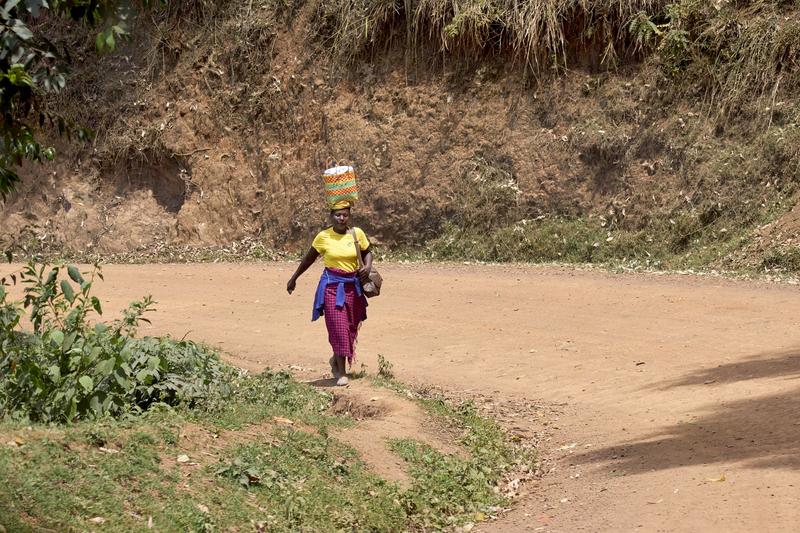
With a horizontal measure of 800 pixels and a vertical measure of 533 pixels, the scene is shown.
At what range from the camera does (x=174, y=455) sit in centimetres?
659

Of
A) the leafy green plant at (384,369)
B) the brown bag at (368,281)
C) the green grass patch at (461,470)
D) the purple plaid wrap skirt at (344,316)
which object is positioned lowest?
the green grass patch at (461,470)

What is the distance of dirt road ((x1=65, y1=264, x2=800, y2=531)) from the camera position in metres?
6.60

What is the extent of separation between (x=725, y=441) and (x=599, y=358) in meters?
3.24

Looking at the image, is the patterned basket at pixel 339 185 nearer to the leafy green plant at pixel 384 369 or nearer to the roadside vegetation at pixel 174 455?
the leafy green plant at pixel 384 369

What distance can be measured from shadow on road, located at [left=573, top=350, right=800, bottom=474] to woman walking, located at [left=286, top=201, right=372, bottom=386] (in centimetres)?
249

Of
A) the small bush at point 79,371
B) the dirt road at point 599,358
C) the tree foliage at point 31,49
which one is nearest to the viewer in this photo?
the tree foliage at point 31,49

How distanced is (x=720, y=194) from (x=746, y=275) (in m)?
2.59

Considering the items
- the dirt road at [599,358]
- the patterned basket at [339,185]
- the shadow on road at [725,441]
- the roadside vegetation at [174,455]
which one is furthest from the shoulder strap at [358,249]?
the shadow on road at [725,441]

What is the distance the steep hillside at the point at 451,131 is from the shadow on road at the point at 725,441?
22.0 ft

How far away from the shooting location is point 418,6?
19.6m

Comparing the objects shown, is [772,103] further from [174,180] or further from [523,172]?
[174,180]

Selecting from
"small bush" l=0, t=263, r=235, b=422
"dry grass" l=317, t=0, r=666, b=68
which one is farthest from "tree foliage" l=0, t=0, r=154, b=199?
"dry grass" l=317, t=0, r=666, b=68

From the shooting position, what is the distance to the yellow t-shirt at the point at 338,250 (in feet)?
32.1

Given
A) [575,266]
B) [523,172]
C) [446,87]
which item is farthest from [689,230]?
[446,87]
